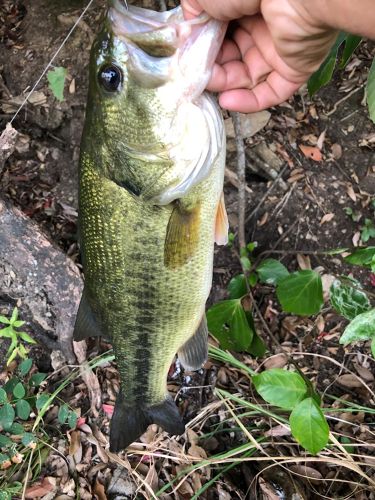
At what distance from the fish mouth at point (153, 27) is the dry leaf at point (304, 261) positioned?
Result: 203 cm

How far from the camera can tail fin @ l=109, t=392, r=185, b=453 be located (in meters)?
2.28

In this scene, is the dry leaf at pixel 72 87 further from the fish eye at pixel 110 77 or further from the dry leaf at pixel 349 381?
the dry leaf at pixel 349 381

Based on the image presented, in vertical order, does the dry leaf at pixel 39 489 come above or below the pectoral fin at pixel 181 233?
below

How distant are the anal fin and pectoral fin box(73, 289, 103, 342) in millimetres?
354

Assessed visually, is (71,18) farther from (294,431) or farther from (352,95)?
(294,431)

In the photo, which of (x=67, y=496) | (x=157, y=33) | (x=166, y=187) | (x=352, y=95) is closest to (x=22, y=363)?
(x=67, y=496)

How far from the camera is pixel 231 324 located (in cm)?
256

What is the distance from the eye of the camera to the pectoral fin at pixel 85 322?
2129mm

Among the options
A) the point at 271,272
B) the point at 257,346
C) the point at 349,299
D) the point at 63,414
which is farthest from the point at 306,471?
the point at 63,414

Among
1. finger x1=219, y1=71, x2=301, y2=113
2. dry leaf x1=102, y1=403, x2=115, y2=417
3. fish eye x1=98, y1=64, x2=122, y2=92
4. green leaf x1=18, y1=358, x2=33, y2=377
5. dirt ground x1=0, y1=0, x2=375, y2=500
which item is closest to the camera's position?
fish eye x1=98, y1=64, x2=122, y2=92

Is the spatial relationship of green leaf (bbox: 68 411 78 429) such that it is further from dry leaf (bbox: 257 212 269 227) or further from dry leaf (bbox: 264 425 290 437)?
dry leaf (bbox: 257 212 269 227)

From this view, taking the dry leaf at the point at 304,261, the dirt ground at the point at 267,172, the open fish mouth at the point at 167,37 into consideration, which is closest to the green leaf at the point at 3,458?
the dirt ground at the point at 267,172

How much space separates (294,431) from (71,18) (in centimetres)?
290

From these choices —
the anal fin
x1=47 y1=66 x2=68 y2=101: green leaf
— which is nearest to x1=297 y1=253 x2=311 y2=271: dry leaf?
the anal fin
